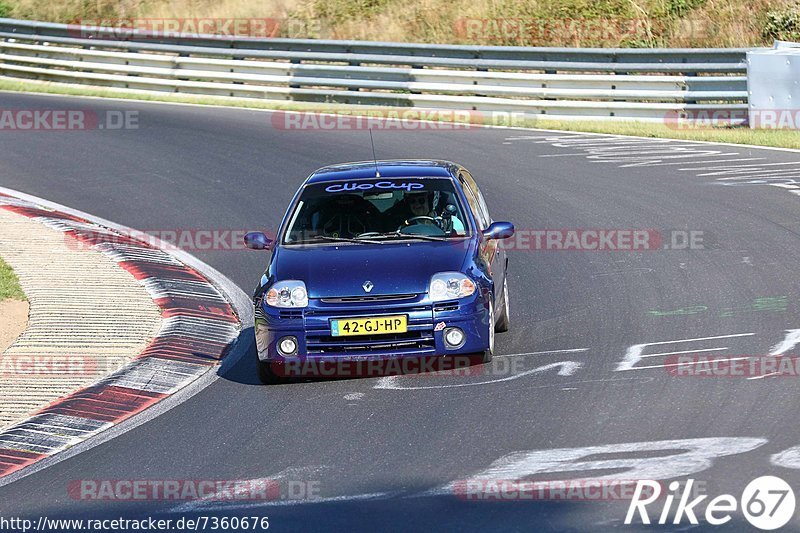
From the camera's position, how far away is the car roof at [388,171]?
1061cm

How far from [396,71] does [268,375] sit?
15.6m

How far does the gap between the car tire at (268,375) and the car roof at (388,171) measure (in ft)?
6.38

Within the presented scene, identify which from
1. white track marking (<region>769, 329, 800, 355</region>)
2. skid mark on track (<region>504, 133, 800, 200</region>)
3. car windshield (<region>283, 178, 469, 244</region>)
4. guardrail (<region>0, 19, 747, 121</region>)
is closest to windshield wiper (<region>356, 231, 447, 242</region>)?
car windshield (<region>283, 178, 469, 244</region>)

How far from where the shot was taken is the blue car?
907 cm

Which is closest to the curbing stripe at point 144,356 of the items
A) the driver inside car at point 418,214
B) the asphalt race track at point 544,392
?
the asphalt race track at point 544,392

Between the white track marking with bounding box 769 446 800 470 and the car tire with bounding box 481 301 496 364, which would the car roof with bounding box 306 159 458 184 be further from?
the white track marking with bounding box 769 446 800 470

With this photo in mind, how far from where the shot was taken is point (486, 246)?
10.3m

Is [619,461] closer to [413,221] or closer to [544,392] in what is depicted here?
[544,392]

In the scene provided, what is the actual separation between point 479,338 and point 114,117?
16.4 meters

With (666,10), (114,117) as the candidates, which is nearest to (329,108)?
(114,117)

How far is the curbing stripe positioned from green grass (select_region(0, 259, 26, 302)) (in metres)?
1.17

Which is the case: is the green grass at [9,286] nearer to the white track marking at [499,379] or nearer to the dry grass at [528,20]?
the white track marking at [499,379]

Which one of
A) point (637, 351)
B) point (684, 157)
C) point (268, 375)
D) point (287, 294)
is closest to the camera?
point (287, 294)

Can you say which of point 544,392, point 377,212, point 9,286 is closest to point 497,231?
point 377,212
